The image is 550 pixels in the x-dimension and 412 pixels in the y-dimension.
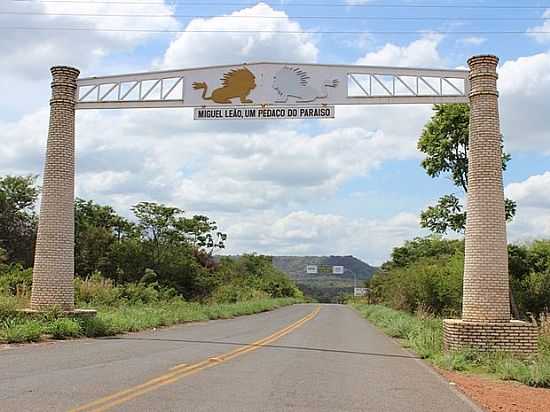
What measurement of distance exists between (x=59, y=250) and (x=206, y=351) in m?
6.94

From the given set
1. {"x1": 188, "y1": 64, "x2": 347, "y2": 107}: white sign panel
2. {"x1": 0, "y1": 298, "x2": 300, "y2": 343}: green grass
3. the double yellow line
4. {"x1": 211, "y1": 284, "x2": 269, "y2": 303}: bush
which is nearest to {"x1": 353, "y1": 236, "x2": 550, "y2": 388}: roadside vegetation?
the double yellow line

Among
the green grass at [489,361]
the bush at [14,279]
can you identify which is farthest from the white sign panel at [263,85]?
the bush at [14,279]

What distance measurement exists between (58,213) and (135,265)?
34.6 meters

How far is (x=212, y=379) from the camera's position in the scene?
37.3ft

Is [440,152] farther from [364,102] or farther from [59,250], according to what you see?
[59,250]

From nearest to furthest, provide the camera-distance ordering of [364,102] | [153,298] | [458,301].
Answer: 1. [364,102]
2. [458,301]
3. [153,298]

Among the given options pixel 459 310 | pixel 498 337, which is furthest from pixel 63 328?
pixel 459 310

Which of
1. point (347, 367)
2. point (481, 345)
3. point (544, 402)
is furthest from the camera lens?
point (481, 345)

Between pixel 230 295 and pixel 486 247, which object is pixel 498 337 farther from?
pixel 230 295

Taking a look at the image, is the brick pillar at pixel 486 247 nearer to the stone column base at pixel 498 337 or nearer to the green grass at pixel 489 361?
the stone column base at pixel 498 337

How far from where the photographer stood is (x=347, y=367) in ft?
47.5

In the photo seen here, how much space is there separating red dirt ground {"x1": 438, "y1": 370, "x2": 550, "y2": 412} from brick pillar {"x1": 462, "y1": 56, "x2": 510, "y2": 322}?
11.5 ft

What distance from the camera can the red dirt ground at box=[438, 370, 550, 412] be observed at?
9852mm

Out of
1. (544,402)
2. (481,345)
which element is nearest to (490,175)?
(481,345)
